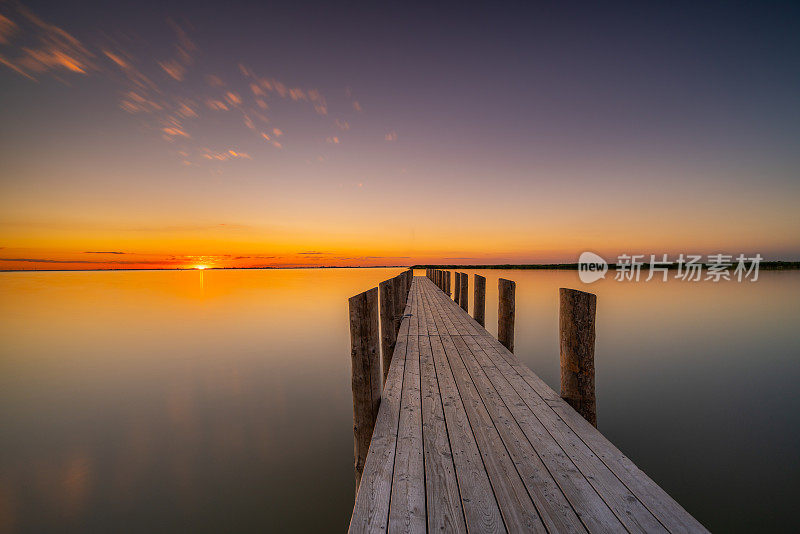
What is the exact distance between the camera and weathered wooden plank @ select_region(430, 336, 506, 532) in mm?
2053

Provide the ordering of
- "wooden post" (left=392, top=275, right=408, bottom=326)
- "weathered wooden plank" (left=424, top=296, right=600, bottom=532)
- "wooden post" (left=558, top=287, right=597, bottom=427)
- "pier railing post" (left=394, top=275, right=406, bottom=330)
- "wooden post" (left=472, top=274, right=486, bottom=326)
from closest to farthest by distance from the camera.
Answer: "weathered wooden plank" (left=424, top=296, right=600, bottom=532) < "wooden post" (left=558, top=287, right=597, bottom=427) < "pier railing post" (left=394, top=275, right=406, bottom=330) < "wooden post" (left=392, top=275, right=408, bottom=326) < "wooden post" (left=472, top=274, right=486, bottom=326)

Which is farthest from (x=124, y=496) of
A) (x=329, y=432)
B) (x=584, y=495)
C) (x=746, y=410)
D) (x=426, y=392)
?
(x=746, y=410)

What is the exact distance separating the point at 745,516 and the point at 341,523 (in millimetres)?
5530

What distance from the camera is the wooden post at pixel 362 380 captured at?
11.8 feet

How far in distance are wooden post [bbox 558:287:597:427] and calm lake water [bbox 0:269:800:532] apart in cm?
290

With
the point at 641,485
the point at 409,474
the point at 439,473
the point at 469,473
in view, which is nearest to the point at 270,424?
the point at 409,474

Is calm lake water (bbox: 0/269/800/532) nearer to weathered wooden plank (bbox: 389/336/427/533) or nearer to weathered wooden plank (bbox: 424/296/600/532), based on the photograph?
weathered wooden plank (bbox: 389/336/427/533)

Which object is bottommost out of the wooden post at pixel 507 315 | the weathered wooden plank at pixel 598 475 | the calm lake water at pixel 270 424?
the calm lake water at pixel 270 424

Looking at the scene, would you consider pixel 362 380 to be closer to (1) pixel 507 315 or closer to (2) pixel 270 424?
(1) pixel 507 315

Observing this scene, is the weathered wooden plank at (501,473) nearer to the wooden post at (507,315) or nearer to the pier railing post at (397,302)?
the wooden post at (507,315)

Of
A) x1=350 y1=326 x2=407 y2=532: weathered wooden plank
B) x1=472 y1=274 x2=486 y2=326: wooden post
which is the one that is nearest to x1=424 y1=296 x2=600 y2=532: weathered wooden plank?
x1=350 y1=326 x2=407 y2=532: weathered wooden plank

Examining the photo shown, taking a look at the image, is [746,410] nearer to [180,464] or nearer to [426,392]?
[426,392]

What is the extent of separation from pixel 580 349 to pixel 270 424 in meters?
6.55

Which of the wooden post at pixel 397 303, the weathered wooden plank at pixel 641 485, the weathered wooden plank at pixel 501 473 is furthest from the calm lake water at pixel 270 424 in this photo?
the weathered wooden plank at pixel 641 485
